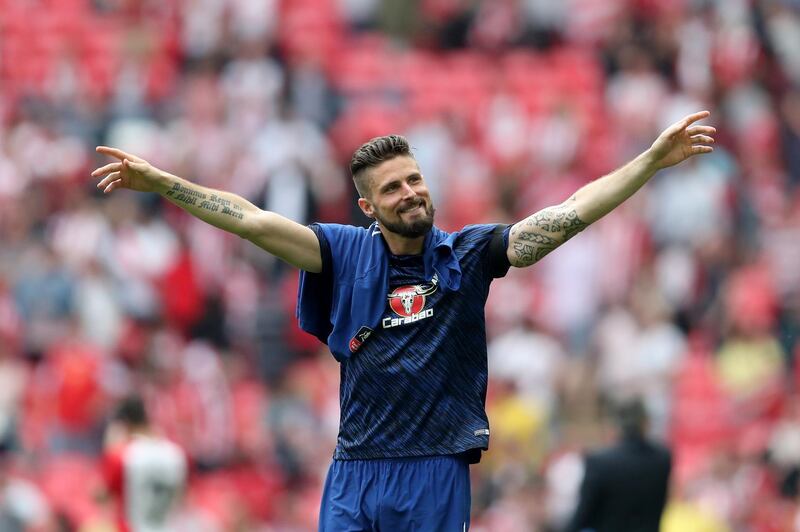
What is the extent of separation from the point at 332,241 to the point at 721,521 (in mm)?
6874

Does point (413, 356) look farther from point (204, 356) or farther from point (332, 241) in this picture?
point (204, 356)

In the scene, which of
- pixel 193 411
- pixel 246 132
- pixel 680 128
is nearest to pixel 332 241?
pixel 680 128

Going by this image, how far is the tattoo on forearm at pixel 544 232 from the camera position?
6637 mm

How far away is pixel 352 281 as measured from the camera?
6785 mm

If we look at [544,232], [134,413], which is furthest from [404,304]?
[134,413]

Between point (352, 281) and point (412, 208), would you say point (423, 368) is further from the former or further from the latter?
point (412, 208)

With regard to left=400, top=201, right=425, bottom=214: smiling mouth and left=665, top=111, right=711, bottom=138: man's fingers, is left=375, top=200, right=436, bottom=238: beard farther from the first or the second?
left=665, top=111, right=711, bottom=138: man's fingers

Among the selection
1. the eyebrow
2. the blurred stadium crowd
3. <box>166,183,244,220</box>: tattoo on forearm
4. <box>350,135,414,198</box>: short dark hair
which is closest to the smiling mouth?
the eyebrow

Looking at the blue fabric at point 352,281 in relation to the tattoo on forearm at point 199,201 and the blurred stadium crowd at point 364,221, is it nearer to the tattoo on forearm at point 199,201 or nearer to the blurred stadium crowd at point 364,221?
the tattoo on forearm at point 199,201

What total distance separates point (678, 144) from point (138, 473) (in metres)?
5.19

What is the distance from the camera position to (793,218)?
16141 millimetres

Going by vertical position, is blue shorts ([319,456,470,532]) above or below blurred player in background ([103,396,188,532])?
below

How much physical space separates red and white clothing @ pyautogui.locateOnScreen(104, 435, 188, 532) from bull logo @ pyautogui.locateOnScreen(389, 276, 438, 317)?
14.1 feet

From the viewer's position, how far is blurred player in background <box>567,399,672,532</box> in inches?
382
